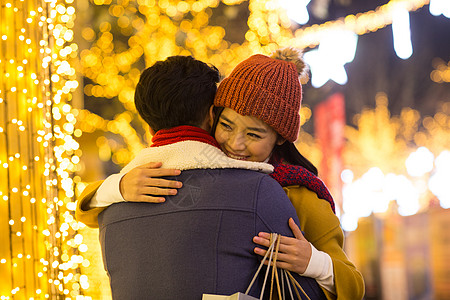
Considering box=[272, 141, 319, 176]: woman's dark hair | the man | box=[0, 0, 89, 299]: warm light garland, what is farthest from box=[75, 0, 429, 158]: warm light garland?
the man

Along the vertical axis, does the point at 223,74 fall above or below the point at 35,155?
above

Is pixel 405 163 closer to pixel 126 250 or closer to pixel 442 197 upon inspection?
pixel 442 197

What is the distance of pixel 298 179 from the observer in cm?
153

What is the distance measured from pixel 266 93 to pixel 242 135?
15 cm

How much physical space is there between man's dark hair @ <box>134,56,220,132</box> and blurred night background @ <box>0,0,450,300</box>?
804mm

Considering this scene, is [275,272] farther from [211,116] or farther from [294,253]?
[211,116]

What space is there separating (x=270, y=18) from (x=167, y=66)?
3732 mm

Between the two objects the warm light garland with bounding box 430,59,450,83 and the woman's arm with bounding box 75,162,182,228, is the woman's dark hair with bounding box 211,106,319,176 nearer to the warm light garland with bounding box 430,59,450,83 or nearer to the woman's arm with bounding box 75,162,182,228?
the woman's arm with bounding box 75,162,182,228

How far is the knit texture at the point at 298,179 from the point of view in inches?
60.1

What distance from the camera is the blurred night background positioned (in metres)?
2.08

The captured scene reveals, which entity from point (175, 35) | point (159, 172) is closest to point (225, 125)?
point (159, 172)

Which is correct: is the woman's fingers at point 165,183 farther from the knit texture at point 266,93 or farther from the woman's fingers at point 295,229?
the knit texture at point 266,93

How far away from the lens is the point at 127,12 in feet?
17.8

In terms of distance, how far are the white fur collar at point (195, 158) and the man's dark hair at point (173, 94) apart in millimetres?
101
